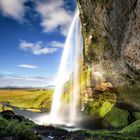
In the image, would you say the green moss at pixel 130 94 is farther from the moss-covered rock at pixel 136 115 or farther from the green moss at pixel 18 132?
the green moss at pixel 18 132

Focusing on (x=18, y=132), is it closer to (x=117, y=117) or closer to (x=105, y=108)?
(x=117, y=117)

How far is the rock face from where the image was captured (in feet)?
118

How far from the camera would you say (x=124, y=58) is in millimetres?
39094

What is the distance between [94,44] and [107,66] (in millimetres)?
4494

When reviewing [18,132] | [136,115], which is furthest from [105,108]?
[18,132]

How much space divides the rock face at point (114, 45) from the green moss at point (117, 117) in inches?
190

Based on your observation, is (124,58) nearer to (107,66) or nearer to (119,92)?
(107,66)

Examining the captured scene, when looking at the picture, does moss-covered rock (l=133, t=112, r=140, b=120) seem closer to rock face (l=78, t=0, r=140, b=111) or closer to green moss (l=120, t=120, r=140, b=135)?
rock face (l=78, t=0, r=140, b=111)

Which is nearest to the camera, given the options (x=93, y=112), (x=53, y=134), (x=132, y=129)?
(x=53, y=134)

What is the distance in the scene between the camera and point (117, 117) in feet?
207

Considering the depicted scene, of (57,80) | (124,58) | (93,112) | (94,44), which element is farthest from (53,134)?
(57,80)

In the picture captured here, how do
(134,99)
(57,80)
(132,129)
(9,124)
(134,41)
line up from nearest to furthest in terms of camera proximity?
(9,124)
(134,41)
(132,129)
(134,99)
(57,80)

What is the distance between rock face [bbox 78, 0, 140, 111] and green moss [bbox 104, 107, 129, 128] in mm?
4817

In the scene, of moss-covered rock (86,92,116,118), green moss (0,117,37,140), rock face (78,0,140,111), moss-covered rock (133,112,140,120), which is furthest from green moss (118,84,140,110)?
green moss (0,117,37,140)
